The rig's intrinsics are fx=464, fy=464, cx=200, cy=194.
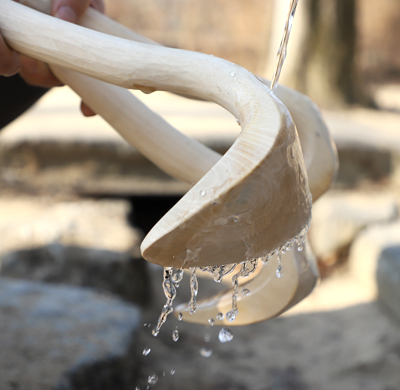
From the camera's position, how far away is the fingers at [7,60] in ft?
2.14

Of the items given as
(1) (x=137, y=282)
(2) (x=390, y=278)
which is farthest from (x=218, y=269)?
(2) (x=390, y=278)

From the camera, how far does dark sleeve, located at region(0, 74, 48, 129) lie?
0.96m

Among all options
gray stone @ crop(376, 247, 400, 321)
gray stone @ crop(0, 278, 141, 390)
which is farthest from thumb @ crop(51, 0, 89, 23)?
gray stone @ crop(376, 247, 400, 321)

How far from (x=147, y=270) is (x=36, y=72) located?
1.14 meters

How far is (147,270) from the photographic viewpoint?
73.2 inches

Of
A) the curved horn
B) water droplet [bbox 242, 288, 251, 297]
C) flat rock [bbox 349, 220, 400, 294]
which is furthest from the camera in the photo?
flat rock [bbox 349, 220, 400, 294]

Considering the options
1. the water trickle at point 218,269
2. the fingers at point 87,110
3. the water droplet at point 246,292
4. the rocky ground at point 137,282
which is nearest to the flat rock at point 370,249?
the rocky ground at point 137,282

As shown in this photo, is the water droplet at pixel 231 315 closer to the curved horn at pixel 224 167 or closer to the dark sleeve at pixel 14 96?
the curved horn at pixel 224 167

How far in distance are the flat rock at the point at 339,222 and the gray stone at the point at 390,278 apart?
31cm

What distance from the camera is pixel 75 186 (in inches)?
101

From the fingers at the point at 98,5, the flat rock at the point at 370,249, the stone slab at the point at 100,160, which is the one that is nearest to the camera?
the fingers at the point at 98,5

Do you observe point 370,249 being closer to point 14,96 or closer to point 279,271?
point 279,271

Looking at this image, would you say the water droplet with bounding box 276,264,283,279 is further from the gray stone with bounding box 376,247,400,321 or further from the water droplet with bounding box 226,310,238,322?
the gray stone with bounding box 376,247,400,321

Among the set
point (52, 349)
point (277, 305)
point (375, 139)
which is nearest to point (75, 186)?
point (52, 349)
